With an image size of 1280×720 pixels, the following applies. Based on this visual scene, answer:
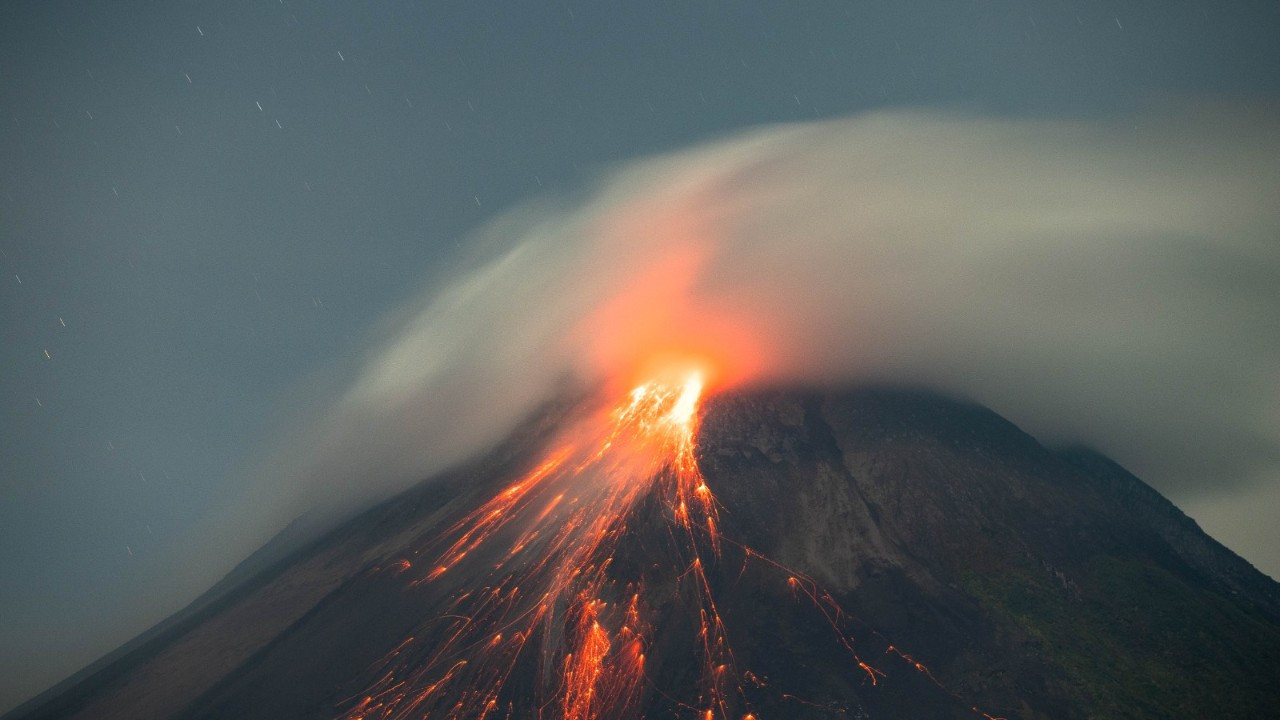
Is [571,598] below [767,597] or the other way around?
the other way around

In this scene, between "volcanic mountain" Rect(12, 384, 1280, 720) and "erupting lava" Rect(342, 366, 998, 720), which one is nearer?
"volcanic mountain" Rect(12, 384, 1280, 720)

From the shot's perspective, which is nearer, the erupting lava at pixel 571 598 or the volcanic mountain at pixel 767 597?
the volcanic mountain at pixel 767 597

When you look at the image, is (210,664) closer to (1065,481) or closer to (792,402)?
(792,402)

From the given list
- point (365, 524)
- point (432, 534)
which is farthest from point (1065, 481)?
point (365, 524)

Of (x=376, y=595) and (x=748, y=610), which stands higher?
(x=376, y=595)

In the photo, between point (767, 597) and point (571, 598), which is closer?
point (767, 597)
